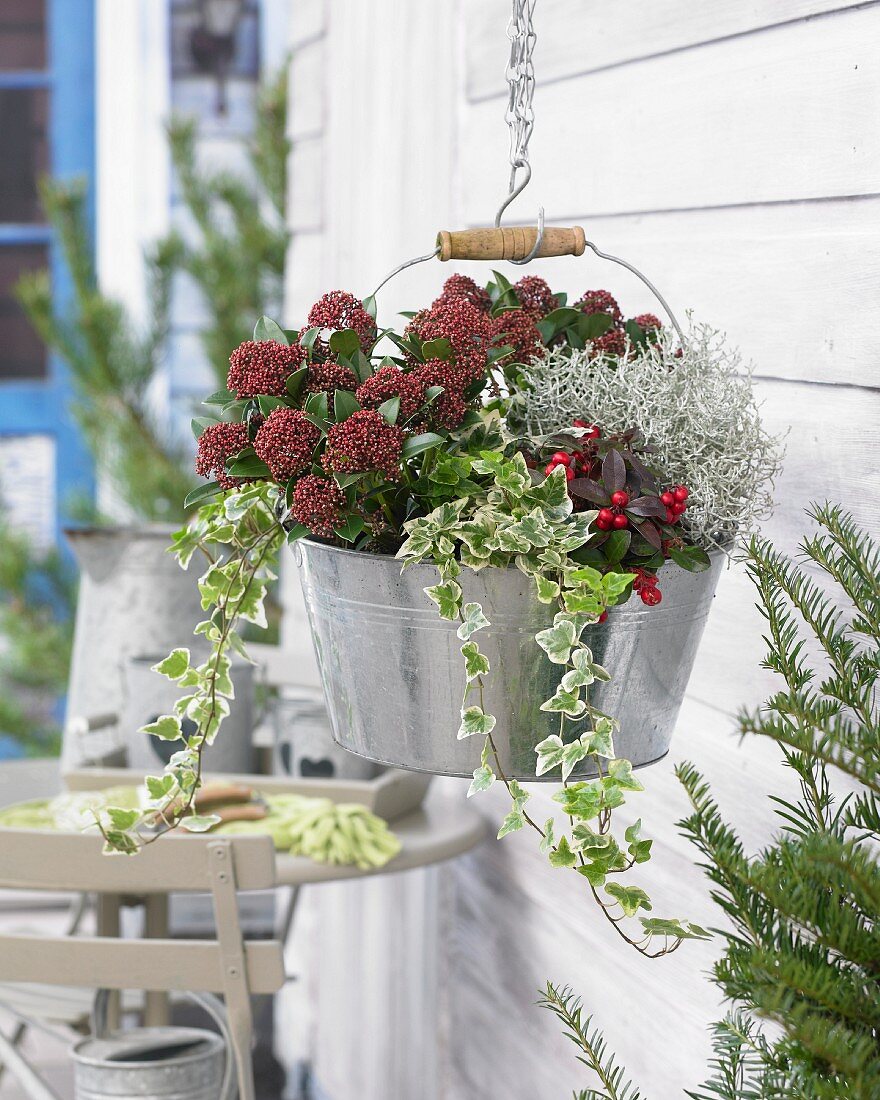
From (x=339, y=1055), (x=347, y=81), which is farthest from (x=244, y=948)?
(x=347, y=81)

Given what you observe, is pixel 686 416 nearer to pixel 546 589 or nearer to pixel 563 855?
pixel 546 589

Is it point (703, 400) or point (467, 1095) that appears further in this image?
point (467, 1095)

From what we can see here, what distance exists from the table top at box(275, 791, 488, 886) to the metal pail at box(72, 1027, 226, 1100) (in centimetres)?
25

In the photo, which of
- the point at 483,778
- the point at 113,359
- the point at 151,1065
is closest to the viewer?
the point at 483,778

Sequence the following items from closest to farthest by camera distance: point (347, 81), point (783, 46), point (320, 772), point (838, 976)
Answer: point (838, 976), point (783, 46), point (320, 772), point (347, 81)

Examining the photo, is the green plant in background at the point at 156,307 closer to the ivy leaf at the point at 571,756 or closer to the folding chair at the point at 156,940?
the folding chair at the point at 156,940

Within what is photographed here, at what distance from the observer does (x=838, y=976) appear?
0.62 m

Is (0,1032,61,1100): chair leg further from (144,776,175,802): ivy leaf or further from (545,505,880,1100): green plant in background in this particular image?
(545,505,880,1100): green plant in background

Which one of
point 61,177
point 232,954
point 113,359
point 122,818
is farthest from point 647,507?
point 61,177

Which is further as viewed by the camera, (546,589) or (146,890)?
(146,890)

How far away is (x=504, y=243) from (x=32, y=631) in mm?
2472

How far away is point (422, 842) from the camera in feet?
5.04

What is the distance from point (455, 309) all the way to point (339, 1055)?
1856mm

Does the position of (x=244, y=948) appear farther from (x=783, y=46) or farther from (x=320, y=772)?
(x=783, y=46)
